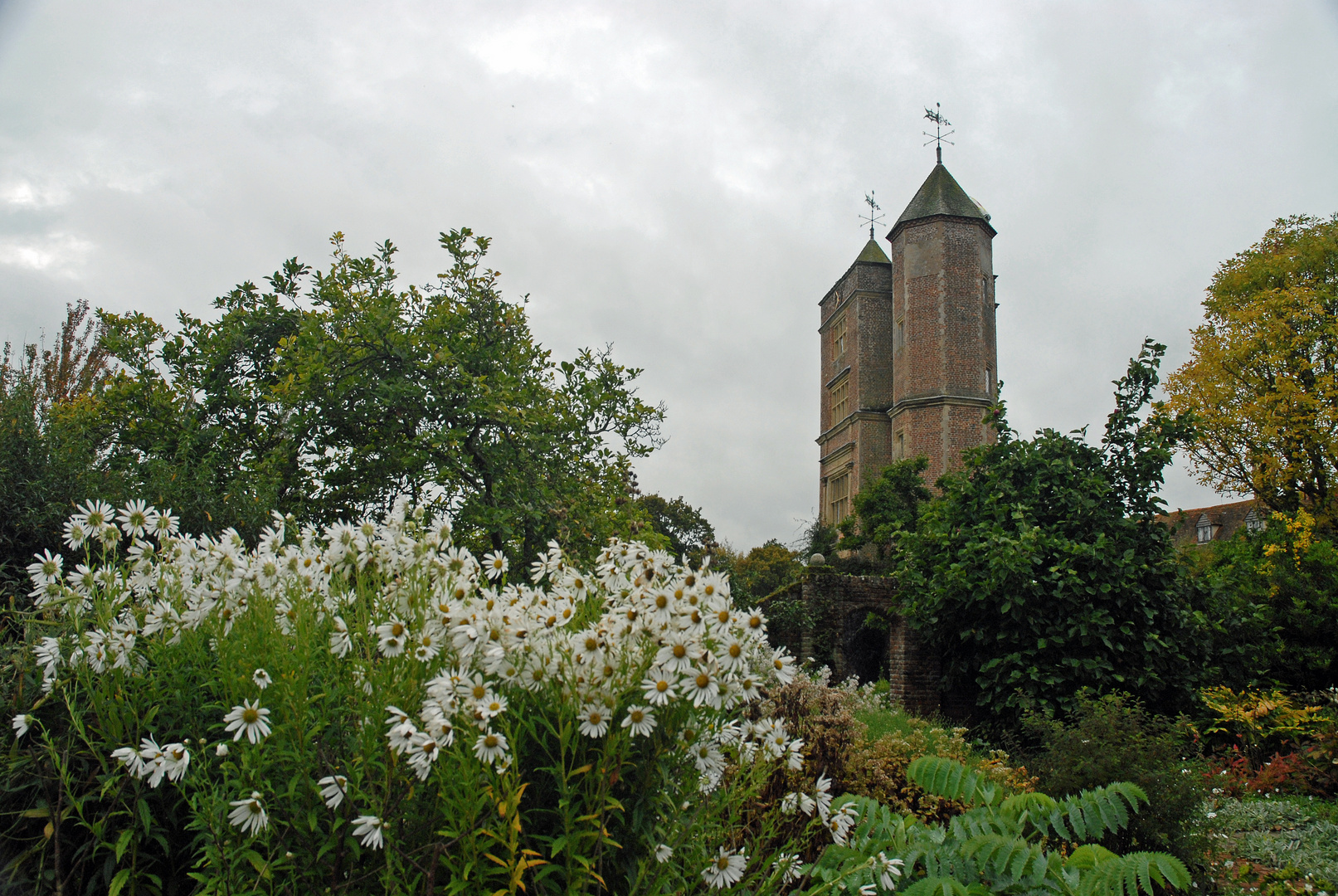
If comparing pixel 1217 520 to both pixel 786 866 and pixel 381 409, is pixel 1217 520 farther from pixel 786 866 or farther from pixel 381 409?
pixel 786 866

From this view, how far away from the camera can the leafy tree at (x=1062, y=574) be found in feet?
30.9

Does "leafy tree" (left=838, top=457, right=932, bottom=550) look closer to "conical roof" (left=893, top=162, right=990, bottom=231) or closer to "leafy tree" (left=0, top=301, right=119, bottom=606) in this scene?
"conical roof" (left=893, top=162, right=990, bottom=231)

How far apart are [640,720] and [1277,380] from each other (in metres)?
22.1

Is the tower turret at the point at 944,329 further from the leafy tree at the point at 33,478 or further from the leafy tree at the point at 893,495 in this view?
the leafy tree at the point at 33,478

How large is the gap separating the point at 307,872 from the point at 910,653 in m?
11.2

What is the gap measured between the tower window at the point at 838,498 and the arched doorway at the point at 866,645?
14.2 metres

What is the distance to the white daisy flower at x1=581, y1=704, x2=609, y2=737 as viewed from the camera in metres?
1.94

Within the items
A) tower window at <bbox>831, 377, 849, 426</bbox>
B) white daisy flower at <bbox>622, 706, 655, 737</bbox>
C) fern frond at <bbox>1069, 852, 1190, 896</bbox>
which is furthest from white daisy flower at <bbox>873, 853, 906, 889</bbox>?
tower window at <bbox>831, 377, 849, 426</bbox>

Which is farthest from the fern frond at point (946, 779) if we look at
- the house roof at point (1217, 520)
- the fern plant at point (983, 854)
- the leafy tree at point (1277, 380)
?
the house roof at point (1217, 520)

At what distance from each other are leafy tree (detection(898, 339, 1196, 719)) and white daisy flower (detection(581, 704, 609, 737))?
8213mm

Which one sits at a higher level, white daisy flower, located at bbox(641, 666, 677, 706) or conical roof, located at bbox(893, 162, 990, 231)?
conical roof, located at bbox(893, 162, 990, 231)

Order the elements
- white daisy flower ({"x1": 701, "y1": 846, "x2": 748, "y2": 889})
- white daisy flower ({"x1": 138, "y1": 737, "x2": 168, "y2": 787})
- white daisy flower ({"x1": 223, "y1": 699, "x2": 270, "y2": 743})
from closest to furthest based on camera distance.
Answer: white daisy flower ({"x1": 223, "y1": 699, "x2": 270, "y2": 743}) → white daisy flower ({"x1": 138, "y1": 737, "x2": 168, "y2": 787}) → white daisy flower ({"x1": 701, "y1": 846, "x2": 748, "y2": 889})

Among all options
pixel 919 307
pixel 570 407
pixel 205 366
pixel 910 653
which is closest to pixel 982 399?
pixel 919 307

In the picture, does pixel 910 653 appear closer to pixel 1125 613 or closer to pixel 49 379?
pixel 1125 613
